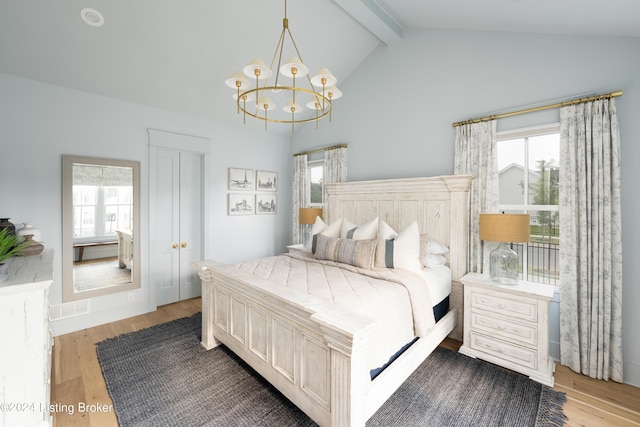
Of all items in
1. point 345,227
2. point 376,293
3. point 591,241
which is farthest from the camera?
point 345,227

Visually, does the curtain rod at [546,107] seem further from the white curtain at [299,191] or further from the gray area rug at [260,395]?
the white curtain at [299,191]

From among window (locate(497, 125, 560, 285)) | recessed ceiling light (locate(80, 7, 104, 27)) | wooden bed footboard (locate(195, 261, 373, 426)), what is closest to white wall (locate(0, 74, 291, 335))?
recessed ceiling light (locate(80, 7, 104, 27))

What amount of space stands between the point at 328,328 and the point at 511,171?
258 cm

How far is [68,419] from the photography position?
1.86m

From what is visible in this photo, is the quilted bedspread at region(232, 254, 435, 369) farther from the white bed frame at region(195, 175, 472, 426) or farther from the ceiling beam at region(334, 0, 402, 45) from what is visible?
the ceiling beam at region(334, 0, 402, 45)

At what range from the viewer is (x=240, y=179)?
181 inches

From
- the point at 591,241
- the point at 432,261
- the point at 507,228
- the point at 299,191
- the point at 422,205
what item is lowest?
the point at 432,261

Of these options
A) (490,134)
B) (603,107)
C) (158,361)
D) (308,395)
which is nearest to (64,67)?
(158,361)

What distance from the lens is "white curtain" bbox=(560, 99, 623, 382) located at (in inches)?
86.0

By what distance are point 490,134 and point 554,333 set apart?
1989mm

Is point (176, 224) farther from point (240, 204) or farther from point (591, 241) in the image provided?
point (591, 241)

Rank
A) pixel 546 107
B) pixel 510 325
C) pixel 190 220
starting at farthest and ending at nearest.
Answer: pixel 190 220 → pixel 546 107 → pixel 510 325

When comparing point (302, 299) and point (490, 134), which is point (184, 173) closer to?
point (302, 299)

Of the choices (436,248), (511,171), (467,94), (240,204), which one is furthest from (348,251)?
(240,204)
